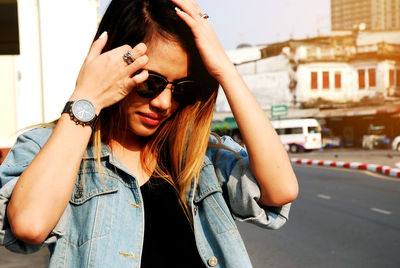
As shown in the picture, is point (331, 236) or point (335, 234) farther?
point (335, 234)

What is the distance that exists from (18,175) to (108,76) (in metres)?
0.36

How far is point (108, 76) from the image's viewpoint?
134 cm

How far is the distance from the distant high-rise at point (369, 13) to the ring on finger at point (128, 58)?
175m

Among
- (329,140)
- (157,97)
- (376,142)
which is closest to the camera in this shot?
(157,97)

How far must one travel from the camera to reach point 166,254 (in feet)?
4.74

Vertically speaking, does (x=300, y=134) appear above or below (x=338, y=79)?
below

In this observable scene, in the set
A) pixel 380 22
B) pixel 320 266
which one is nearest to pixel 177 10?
pixel 320 266

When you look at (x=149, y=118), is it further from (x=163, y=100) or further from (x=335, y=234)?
(x=335, y=234)

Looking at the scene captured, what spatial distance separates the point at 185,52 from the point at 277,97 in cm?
Result: 3961

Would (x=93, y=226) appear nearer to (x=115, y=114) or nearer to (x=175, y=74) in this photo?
(x=115, y=114)

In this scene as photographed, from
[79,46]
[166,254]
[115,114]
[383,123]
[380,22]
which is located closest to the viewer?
[166,254]

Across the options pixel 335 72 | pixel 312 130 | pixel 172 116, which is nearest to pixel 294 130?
pixel 312 130

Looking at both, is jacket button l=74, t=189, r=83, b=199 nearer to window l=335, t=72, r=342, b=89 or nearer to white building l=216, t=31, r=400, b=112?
white building l=216, t=31, r=400, b=112

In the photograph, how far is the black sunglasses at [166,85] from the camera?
146cm
